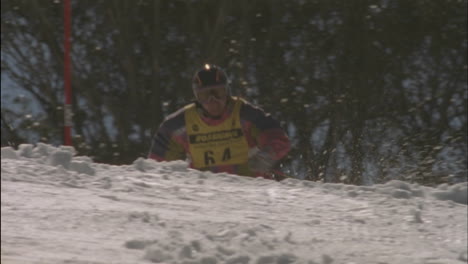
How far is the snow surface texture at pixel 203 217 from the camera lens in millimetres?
3469

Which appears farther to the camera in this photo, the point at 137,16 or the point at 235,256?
the point at 137,16

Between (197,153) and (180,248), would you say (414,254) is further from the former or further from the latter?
(197,153)

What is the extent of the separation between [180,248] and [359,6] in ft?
23.3

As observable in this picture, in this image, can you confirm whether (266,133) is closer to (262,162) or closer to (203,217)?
(262,162)

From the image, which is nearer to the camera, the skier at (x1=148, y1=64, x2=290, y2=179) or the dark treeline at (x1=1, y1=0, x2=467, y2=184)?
the skier at (x1=148, y1=64, x2=290, y2=179)

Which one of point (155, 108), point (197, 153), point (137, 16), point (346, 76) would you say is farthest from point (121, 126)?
point (197, 153)

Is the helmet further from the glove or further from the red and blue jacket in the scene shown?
the glove

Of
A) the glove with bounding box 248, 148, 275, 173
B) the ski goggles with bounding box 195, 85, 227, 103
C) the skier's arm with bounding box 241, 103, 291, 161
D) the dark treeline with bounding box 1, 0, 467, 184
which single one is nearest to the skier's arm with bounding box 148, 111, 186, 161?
the ski goggles with bounding box 195, 85, 227, 103

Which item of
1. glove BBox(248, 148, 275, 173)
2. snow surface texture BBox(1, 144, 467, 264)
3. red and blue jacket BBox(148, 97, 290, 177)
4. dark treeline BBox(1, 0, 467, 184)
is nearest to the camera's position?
snow surface texture BBox(1, 144, 467, 264)

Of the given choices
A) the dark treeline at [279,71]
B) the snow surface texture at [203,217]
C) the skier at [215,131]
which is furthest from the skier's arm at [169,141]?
the dark treeline at [279,71]

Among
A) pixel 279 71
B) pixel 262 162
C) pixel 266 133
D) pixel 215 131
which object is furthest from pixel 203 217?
pixel 279 71

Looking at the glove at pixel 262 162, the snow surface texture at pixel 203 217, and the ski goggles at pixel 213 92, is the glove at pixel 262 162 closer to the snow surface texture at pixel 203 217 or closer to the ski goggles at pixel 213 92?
the ski goggles at pixel 213 92

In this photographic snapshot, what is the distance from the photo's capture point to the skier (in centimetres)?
670

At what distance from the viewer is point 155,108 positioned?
34.6 feet
